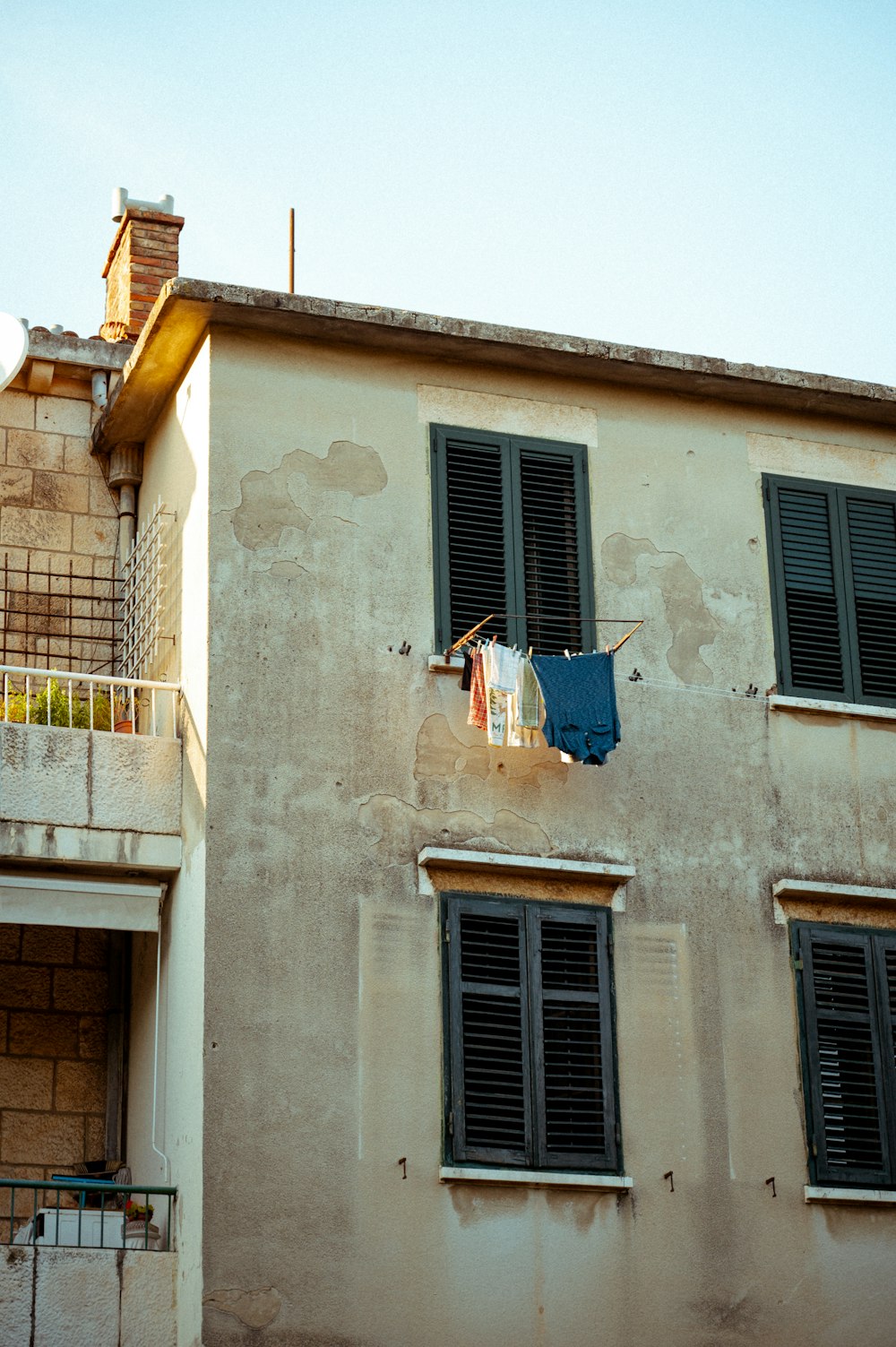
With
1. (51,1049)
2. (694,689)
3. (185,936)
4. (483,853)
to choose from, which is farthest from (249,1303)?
(694,689)

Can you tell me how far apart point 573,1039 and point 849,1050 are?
203cm

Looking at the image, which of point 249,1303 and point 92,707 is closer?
point 249,1303

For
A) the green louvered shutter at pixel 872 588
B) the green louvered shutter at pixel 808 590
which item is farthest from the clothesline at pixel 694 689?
the green louvered shutter at pixel 872 588

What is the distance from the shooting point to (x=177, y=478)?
15219 millimetres

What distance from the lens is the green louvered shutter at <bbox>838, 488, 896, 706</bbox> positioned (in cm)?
1563

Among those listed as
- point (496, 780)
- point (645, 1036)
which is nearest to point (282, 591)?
point (496, 780)

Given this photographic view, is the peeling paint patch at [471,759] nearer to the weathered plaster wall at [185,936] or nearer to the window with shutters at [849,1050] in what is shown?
the weathered plaster wall at [185,936]

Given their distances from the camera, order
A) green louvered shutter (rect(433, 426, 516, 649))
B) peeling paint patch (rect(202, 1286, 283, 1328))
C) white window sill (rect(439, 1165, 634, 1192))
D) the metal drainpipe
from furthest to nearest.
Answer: the metal drainpipe < green louvered shutter (rect(433, 426, 516, 649)) < white window sill (rect(439, 1165, 634, 1192)) < peeling paint patch (rect(202, 1286, 283, 1328))

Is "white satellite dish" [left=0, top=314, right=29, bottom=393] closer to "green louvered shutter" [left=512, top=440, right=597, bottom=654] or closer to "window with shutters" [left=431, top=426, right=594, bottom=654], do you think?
"window with shutters" [left=431, top=426, right=594, bottom=654]

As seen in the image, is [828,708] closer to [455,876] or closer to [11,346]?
[455,876]

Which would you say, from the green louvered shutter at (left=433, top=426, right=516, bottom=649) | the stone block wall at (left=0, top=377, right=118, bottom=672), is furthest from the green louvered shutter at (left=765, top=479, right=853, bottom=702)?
the stone block wall at (left=0, top=377, right=118, bottom=672)

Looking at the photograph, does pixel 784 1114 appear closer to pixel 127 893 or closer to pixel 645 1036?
pixel 645 1036

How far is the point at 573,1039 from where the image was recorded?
13906mm

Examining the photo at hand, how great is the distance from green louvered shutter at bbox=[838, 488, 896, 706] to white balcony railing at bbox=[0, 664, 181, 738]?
5.12 m
